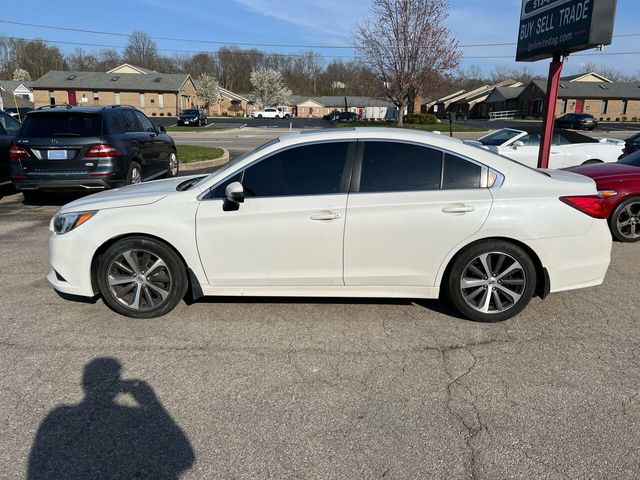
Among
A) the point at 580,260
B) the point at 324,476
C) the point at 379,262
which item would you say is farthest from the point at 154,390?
the point at 580,260

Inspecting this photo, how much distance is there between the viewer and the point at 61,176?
8.16 metres

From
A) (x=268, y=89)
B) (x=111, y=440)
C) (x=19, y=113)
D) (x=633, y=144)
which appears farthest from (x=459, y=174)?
(x=268, y=89)

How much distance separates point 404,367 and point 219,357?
137 centimetres

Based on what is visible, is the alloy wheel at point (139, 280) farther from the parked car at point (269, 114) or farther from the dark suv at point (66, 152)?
the parked car at point (269, 114)

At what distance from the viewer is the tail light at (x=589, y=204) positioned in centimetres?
402

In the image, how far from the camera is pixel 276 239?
3.95m

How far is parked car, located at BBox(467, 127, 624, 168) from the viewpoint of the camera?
1095cm

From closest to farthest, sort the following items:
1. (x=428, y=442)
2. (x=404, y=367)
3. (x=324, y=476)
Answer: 1. (x=324, y=476)
2. (x=428, y=442)
3. (x=404, y=367)

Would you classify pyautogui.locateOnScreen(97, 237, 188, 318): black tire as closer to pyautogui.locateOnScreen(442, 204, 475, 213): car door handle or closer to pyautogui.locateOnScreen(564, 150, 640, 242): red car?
pyautogui.locateOnScreen(442, 204, 475, 213): car door handle

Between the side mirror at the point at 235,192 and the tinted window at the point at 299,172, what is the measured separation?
5.6 inches

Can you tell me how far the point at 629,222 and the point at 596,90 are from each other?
7176 centimetres

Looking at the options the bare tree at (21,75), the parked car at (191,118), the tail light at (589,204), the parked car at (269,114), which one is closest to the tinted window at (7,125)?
the tail light at (589,204)

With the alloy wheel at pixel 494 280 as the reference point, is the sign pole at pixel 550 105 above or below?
above

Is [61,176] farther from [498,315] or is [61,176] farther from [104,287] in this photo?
[498,315]
